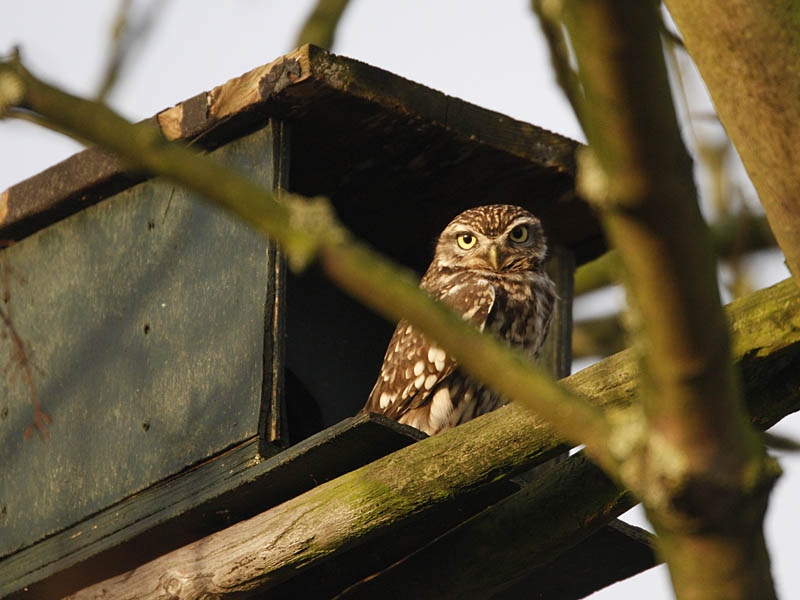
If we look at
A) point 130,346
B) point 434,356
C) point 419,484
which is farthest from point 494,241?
point 419,484

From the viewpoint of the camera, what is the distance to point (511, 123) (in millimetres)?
5191

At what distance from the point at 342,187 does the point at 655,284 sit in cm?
381

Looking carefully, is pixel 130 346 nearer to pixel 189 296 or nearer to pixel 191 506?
pixel 189 296

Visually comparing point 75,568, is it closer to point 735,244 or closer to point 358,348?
point 358,348

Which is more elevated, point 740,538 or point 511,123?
point 511,123

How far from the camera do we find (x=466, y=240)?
5816 mm

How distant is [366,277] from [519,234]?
395cm

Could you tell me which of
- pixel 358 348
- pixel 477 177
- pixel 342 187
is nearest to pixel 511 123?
pixel 477 177

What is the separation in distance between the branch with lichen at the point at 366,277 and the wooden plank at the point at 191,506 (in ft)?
6.04

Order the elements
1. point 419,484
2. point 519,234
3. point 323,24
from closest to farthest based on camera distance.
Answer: point 419,484 < point 519,234 < point 323,24

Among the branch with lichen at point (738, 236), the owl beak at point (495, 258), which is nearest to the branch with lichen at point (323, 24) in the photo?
the owl beak at point (495, 258)

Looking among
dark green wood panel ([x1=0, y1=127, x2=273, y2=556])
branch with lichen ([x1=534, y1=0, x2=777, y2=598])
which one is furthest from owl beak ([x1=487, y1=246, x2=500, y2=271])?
branch with lichen ([x1=534, y1=0, x2=777, y2=598])

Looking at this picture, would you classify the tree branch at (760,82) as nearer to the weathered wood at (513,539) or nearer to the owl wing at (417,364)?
the weathered wood at (513,539)

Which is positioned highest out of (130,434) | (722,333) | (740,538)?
(130,434)
